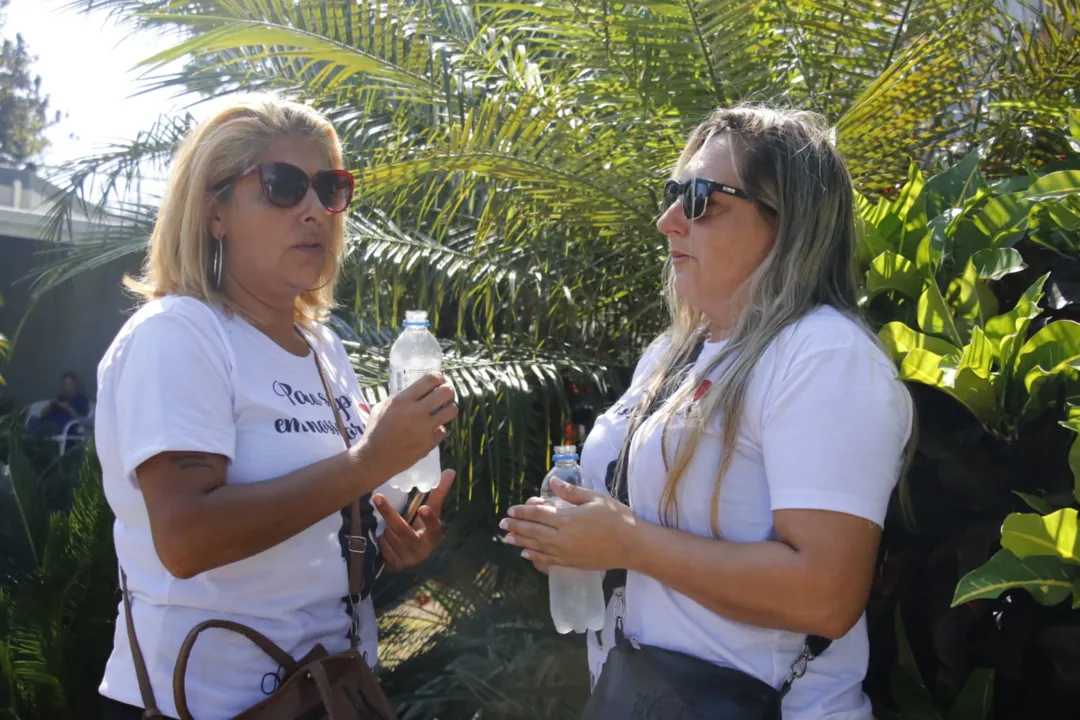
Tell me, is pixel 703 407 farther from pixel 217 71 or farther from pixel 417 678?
pixel 217 71

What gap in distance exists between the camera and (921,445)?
2080 mm

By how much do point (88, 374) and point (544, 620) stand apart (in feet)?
30.7

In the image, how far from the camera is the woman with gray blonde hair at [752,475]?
1662 mm

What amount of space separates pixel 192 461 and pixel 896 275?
1.56 metres

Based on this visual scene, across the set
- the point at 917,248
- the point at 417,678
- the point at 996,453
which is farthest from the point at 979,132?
the point at 417,678

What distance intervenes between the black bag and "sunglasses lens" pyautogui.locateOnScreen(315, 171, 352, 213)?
3.86ft

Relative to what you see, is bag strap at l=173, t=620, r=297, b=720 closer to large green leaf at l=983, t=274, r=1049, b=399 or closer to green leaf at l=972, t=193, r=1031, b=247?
large green leaf at l=983, t=274, r=1049, b=399

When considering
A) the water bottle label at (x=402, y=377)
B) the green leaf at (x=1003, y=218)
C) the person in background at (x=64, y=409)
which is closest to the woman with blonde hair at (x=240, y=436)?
the water bottle label at (x=402, y=377)

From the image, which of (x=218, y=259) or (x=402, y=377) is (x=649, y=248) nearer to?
(x=402, y=377)

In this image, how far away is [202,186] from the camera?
6.82 ft

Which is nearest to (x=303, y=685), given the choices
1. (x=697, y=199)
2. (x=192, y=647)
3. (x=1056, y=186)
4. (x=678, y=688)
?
(x=192, y=647)

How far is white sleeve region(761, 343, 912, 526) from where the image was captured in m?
1.64

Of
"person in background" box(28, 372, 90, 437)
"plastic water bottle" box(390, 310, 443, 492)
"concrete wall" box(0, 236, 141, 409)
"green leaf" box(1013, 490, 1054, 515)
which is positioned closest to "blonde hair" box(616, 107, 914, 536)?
"green leaf" box(1013, 490, 1054, 515)

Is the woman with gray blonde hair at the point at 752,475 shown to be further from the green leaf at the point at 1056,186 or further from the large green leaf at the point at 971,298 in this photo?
the green leaf at the point at 1056,186
